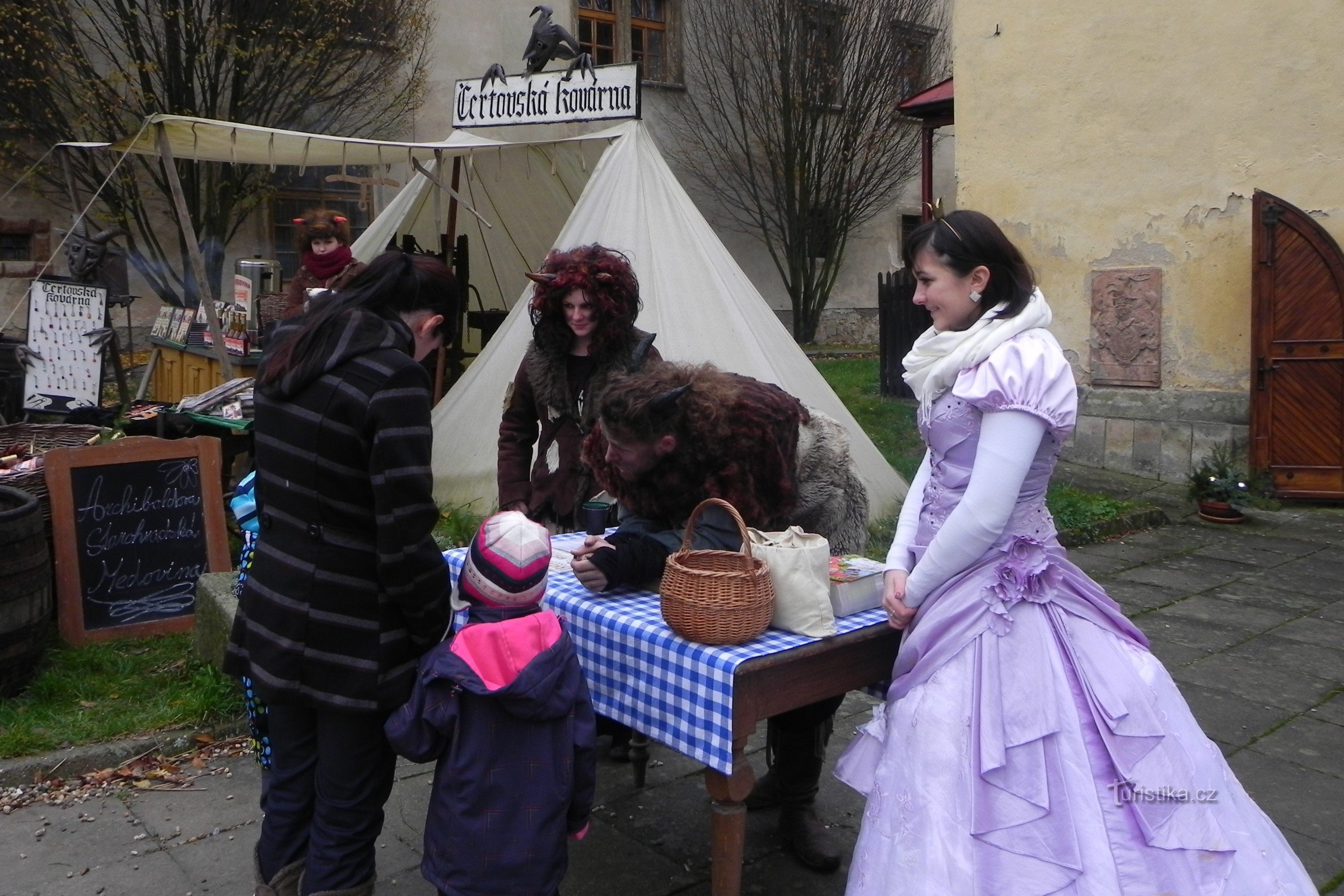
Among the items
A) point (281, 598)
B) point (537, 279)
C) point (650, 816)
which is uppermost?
point (537, 279)

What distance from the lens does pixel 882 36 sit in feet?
58.4

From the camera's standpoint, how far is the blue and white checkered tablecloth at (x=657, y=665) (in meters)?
2.25

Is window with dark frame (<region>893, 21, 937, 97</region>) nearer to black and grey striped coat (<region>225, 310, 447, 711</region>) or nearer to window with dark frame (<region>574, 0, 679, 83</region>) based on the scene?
window with dark frame (<region>574, 0, 679, 83</region>)

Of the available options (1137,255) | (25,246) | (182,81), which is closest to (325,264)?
(1137,255)

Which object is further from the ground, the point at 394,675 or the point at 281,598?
the point at 281,598

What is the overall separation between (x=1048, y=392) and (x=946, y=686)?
2.08 feet

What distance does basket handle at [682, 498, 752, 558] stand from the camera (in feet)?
7.47

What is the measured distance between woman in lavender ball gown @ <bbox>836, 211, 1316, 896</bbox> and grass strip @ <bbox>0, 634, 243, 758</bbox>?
2.47 meters

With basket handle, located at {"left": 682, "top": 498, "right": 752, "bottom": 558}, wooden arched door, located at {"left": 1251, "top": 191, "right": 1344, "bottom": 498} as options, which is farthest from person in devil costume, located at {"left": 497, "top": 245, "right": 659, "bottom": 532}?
wooden arched door, located at {"left": 1251, "top": 191, "right": 1344, "bottom": 498}

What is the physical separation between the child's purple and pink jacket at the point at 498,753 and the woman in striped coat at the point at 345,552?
15cm

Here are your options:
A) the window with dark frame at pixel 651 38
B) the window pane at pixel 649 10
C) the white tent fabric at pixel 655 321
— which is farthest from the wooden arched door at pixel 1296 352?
the window pane at pixel 649 10

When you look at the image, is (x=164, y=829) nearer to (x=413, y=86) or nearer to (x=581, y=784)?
(x=581, y=784)

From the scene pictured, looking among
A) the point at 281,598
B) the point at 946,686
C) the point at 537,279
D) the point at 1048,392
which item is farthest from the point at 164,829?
the point at 1048,392

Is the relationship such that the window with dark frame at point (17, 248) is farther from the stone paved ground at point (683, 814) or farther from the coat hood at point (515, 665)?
the coat hood at point (515, 665)
